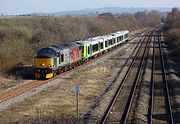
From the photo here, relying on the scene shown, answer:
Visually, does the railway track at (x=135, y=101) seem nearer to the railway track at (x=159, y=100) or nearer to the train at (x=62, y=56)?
the railway track at (x=159, y=100)

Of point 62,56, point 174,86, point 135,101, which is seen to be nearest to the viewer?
point 135,101

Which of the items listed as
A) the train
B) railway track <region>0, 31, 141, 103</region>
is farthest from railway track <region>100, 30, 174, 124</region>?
railway track <region>0, 31, 141, 103</region>

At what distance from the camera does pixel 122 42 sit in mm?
62781

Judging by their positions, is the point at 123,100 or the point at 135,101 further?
the point at 123,100

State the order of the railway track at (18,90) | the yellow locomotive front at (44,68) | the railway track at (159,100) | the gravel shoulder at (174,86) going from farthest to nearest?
1. the yellow locomotive front at (44,68)
2. the railway track at (18,90)
3. the gravel shoulder at (174,86)
4. the railway track at (159,100)

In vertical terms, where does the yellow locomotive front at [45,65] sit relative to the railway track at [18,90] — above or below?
above

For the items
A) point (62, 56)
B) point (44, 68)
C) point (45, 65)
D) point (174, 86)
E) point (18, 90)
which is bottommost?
point (174, 86)

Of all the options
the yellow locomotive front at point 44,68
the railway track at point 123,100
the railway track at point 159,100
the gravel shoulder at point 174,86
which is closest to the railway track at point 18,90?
the yellow locomotive front at point 44,68

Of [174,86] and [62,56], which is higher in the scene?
[62,56]

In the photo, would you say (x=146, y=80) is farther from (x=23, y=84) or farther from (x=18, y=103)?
(x=18, y=103)

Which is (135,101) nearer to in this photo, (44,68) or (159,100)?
(159,100)

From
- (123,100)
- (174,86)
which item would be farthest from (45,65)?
(174,86)

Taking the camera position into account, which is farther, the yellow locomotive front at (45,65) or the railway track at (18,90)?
the yellow locomotive front at (45,65)

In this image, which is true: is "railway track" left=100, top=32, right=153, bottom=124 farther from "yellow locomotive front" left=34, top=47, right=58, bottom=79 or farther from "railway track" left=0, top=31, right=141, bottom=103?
"railway track" left=0, top=31, right=141, bottom=103
